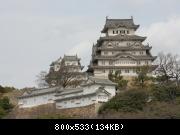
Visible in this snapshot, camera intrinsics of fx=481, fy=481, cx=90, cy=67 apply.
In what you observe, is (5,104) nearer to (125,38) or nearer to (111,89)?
(111,89)

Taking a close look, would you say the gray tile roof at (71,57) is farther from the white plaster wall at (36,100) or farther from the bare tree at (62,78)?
the white plaster wall at (36,100)

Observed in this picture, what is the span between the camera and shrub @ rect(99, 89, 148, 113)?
33975 mm

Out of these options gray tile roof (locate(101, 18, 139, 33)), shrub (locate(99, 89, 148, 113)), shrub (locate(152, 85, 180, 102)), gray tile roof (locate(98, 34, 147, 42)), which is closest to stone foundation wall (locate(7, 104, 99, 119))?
shrub (locate(99, 89, 148, 113))

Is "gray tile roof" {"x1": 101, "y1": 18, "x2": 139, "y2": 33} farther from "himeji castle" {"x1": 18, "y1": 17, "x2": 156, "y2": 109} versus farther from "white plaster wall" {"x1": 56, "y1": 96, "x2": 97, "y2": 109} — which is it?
"white plaster wall" {"x1": 56, "y1": 96, "x2": 97, "y2": 109}

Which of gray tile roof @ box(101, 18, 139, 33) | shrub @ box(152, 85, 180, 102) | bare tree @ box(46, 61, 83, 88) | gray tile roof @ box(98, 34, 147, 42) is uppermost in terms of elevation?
gray tile roof @ box(101, 18, 139, 33)

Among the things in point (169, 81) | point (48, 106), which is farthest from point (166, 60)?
point (48, 106)

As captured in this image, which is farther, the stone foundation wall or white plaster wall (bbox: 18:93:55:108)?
white plaster wall (bbox: 18:93:55:108)

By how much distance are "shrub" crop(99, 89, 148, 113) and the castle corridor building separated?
1453cm

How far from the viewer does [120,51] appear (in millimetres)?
55531

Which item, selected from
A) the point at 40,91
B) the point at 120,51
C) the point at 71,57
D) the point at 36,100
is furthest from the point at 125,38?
the point at 36,100
